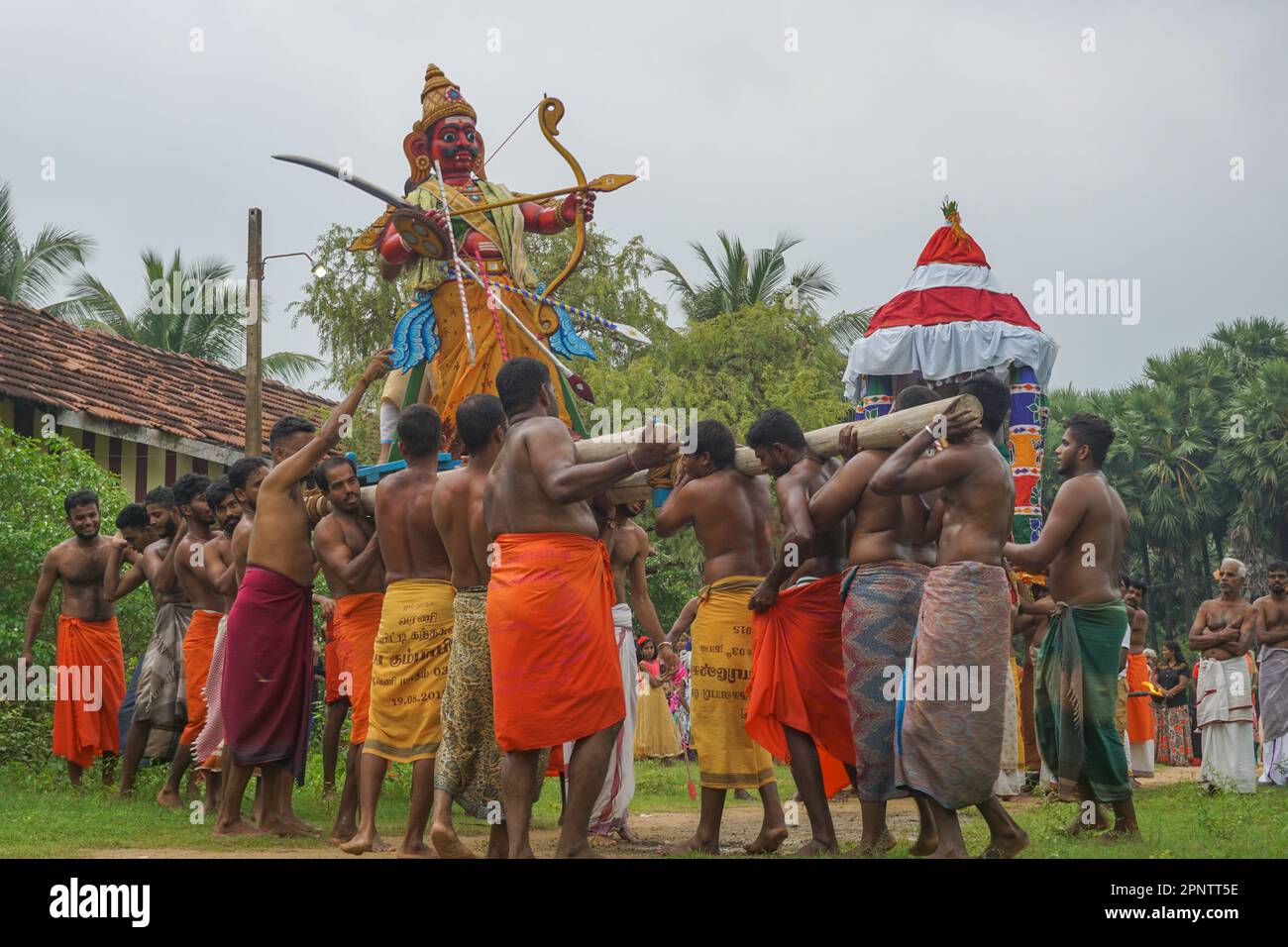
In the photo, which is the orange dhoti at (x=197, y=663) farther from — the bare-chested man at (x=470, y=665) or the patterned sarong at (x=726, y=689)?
the patterned sarong at (x=726, y=689)

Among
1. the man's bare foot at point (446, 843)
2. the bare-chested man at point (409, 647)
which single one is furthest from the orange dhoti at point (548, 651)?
the bare-chested man at point (409, 647)

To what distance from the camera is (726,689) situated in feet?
24.1

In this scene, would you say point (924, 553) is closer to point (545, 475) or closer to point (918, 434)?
point (918, 434)

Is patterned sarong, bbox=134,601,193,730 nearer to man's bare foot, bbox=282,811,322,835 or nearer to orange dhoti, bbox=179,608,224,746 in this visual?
orange dhoti, bbox=179,608,224,746

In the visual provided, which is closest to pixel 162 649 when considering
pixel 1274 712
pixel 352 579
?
pixel 352 579

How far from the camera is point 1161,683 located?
18.9 m

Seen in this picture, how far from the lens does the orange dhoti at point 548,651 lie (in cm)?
599

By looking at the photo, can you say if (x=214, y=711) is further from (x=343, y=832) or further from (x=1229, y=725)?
(x=1229, y=725)

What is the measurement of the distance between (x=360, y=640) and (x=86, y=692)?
3.87m

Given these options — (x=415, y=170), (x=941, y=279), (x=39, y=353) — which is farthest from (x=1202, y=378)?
(x=415, y=170)

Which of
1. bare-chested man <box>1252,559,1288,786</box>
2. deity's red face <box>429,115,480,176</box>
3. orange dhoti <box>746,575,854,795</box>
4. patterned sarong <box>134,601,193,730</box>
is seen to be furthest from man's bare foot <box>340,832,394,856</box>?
bare-chested man <box>1252,559,1288,786</box>

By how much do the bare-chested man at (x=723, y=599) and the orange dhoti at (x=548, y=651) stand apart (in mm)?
1314

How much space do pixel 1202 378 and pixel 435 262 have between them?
31.4m
